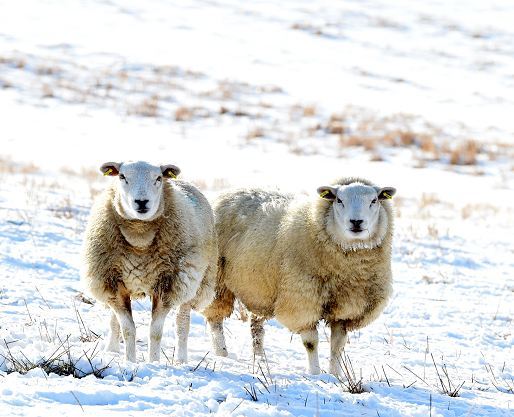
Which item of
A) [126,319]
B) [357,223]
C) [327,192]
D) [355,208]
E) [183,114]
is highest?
[183,114]

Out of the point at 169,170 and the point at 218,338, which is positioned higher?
the point at 169,170

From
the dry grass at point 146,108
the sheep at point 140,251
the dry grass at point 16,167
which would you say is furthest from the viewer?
the dry grass at point 146,108

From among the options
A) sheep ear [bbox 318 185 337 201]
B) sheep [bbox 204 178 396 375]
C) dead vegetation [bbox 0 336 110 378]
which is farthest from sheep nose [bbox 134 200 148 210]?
sheep ear [bbox 318 185 337 201]

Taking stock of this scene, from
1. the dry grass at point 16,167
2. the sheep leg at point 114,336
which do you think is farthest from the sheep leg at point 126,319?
the dry grass at point 16,167

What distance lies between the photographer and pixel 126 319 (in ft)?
19.4

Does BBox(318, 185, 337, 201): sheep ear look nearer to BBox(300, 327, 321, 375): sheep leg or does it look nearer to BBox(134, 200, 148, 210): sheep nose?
BBox(300, 327, 321, 375): sheep leg

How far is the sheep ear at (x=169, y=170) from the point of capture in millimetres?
6293

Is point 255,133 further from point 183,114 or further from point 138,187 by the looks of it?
point 138,187

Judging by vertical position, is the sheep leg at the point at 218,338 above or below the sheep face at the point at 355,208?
below

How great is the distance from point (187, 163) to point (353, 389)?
15.3 metres

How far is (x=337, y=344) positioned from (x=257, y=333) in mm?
892

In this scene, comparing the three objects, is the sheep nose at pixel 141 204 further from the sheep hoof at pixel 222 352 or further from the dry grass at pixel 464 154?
the dry grass at pixel 464 154

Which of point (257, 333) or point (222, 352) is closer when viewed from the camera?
point (222, 352)

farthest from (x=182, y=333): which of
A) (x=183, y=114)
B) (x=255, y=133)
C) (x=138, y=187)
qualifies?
(x=183, y=114)
